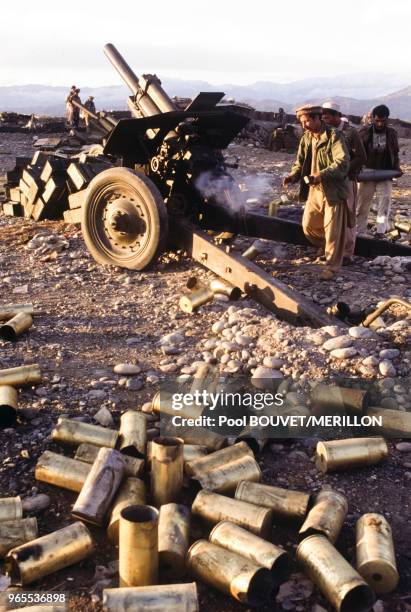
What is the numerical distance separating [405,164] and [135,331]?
1408 centimetres

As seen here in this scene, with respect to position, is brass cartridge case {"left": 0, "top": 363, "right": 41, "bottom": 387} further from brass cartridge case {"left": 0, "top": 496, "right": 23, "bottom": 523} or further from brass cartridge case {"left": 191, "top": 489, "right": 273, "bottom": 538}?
brass cartridge case {"left": 191, "top": 489, "right": 273, "bottom": 538}

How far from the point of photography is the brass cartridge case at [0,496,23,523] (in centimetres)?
352

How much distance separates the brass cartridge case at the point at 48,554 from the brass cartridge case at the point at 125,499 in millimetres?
149

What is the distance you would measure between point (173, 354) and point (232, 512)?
232cm

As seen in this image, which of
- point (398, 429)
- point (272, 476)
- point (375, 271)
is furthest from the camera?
point (375, 271)

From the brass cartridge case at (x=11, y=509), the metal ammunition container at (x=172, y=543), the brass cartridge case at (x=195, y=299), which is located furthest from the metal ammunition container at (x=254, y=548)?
the brass cartridge case at (x=195, y=299)

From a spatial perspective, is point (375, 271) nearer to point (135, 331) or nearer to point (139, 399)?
point (135, 331)

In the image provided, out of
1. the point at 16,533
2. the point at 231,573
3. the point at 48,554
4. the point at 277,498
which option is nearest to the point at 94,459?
the point at 16,533

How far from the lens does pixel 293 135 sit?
2084cm

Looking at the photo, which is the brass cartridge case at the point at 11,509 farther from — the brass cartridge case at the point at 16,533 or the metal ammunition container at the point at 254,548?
the metal ammunition container at the point at 254,548

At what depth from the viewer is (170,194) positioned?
316 inches

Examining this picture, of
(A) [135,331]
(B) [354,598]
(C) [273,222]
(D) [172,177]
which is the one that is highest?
(D) [172,177]

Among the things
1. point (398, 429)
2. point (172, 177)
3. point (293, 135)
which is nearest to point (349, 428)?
point (398, 429)

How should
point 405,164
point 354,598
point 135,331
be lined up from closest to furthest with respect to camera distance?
point 354,598 < point 135,331 < point 405,164
